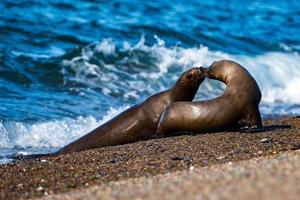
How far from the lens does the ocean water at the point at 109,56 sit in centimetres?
974

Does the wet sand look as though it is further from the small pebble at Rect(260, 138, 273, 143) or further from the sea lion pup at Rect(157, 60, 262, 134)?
the sea lion pup at Rect(157, 60, 262, 134)

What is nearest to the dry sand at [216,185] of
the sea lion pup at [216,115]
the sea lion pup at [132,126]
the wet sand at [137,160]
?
the wet sand at [137,160]

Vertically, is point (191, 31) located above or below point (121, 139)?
below

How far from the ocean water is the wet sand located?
1.11 metres

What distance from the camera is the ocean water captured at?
Answer: 974 centimetres

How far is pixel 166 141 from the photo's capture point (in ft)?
25.8

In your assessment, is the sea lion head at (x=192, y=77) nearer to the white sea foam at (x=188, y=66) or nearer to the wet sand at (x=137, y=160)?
the wet sand at (x=137, y=160)

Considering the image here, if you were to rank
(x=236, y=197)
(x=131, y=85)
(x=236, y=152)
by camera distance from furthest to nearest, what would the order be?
(x=131, y=85)
(x=236, y=152)
(x=236, y=197)

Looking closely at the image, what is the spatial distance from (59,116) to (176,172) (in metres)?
4.15

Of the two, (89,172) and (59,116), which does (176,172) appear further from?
(59,116)

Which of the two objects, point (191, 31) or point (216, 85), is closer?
point (216, 85)

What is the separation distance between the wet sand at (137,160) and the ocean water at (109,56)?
43.5 inches

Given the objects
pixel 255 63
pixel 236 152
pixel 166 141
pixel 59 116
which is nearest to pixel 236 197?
pixel 236 152

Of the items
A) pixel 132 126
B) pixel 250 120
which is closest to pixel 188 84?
pixel 132 126
